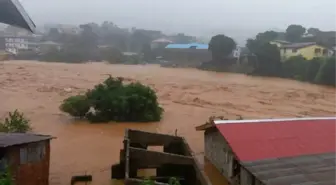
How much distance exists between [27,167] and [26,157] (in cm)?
19

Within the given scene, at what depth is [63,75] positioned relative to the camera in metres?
35.1

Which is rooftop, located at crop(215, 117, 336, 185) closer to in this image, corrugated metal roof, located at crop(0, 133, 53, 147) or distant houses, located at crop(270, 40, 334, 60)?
corrugated metal roof, located at crop(0, 133, 53, 147)

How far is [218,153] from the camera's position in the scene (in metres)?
10.8

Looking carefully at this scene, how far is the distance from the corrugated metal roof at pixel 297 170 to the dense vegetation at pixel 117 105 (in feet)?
35.8

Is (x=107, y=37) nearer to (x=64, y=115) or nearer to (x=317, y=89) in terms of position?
(x=317, y=89)

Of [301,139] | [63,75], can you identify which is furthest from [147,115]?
[63,75]

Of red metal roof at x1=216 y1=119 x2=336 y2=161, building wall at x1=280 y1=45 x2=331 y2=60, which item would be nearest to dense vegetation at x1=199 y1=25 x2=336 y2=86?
building wall at x1=280 y1=45 x2=331 y2=60

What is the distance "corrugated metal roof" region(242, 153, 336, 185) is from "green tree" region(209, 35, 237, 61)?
3287cm

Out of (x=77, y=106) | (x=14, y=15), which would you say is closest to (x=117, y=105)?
(x=77, y=106)

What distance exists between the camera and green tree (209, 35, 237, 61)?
40750 millimetres

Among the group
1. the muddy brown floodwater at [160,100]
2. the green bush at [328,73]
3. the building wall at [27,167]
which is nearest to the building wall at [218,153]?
the muddy brown floodwater at [160,100]

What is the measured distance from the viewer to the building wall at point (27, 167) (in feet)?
24.2

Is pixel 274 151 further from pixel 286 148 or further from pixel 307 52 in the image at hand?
pixel 307 52

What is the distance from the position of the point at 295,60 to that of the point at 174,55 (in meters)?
17.0
